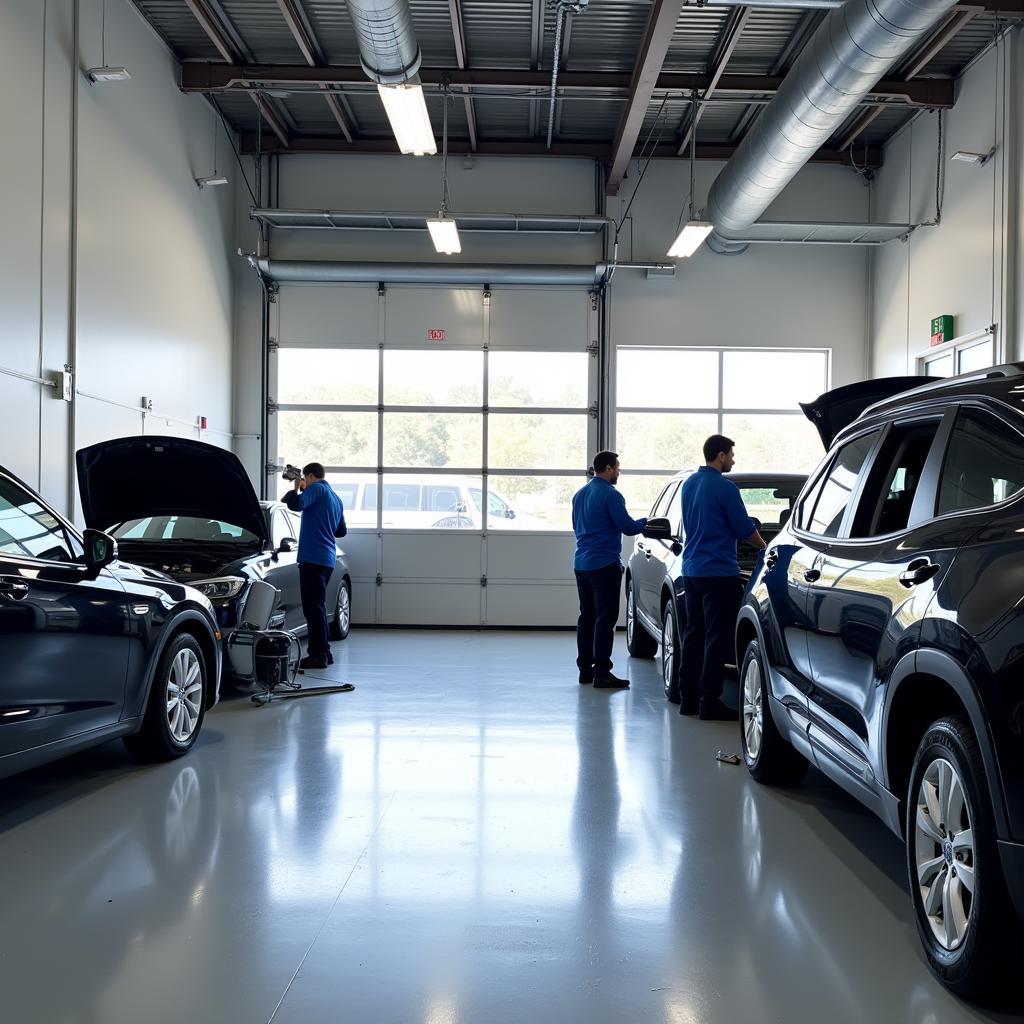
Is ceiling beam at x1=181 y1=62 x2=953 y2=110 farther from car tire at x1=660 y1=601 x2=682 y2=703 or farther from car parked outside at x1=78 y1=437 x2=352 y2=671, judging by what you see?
car tire at x1=660 y1=601 x2=682 y2=703

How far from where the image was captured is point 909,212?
10711 mm

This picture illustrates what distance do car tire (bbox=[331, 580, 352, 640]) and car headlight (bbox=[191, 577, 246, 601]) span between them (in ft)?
11.2

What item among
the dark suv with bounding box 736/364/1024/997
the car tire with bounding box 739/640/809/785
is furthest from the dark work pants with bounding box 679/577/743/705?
the dark suv with bounding box 736/364/1024/997

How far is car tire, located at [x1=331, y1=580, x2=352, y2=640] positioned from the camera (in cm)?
1028

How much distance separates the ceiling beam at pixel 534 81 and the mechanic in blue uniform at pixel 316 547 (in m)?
4.02

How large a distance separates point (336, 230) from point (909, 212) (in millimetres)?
6423

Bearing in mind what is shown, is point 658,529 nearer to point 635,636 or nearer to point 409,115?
point 635,636

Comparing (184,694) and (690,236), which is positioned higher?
(690,236)

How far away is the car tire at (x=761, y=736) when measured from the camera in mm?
→ 4578

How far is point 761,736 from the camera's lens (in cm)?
468

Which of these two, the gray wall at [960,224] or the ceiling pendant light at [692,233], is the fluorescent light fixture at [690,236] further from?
the gray wall at [960,224]

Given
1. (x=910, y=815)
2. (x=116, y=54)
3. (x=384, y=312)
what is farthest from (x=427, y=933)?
(x=384, y=312)

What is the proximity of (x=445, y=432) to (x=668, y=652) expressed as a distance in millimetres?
5476

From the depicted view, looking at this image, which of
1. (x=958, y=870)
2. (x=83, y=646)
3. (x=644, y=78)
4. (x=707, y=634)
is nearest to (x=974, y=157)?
(x=644, y=78)
